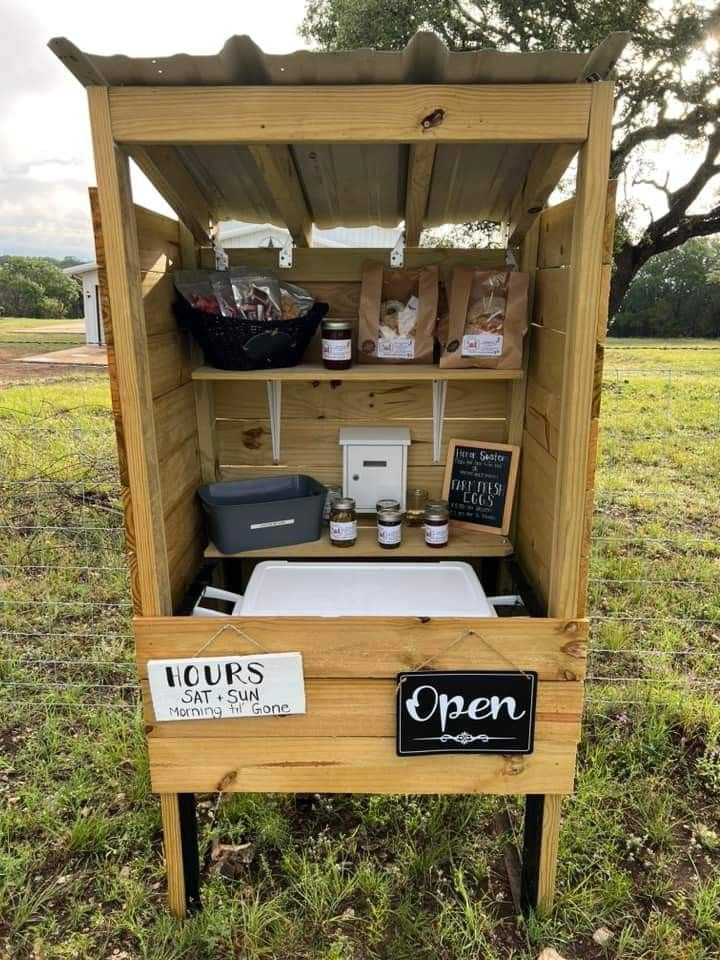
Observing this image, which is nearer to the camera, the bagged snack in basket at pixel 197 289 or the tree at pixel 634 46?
the bagged snack in basket at pixel 197 289

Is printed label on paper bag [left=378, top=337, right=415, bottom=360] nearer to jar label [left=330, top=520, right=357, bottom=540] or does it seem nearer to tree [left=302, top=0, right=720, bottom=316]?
jar label [left=330, top=520, right=357, bottom=540]

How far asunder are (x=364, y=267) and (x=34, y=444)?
130 inches

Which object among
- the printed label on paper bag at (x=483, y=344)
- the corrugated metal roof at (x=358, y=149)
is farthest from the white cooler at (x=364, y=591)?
the corrugated metal roof at (x=358, y=149)

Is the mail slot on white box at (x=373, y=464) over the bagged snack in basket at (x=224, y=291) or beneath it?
beneath

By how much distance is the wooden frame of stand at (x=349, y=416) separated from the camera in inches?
48.1

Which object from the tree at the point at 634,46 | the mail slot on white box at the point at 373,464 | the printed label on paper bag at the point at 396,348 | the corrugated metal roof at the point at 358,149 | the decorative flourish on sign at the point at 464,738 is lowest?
the decorative flourish on sign at the point at 464,738

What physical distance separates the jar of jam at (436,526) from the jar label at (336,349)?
47 centimetres

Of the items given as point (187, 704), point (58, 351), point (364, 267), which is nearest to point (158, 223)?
point (364, 267)

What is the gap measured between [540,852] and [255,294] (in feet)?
5.02

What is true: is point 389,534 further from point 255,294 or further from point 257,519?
point 255,294

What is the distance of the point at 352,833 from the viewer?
79.2 inches

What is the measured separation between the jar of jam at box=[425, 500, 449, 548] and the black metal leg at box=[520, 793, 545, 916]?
2.12ft

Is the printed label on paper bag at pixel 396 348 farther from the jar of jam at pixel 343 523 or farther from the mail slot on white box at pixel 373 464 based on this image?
the jar of jam at pixel 343 523

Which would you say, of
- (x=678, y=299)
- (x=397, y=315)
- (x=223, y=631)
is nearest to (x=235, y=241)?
(x=397, y=315)
